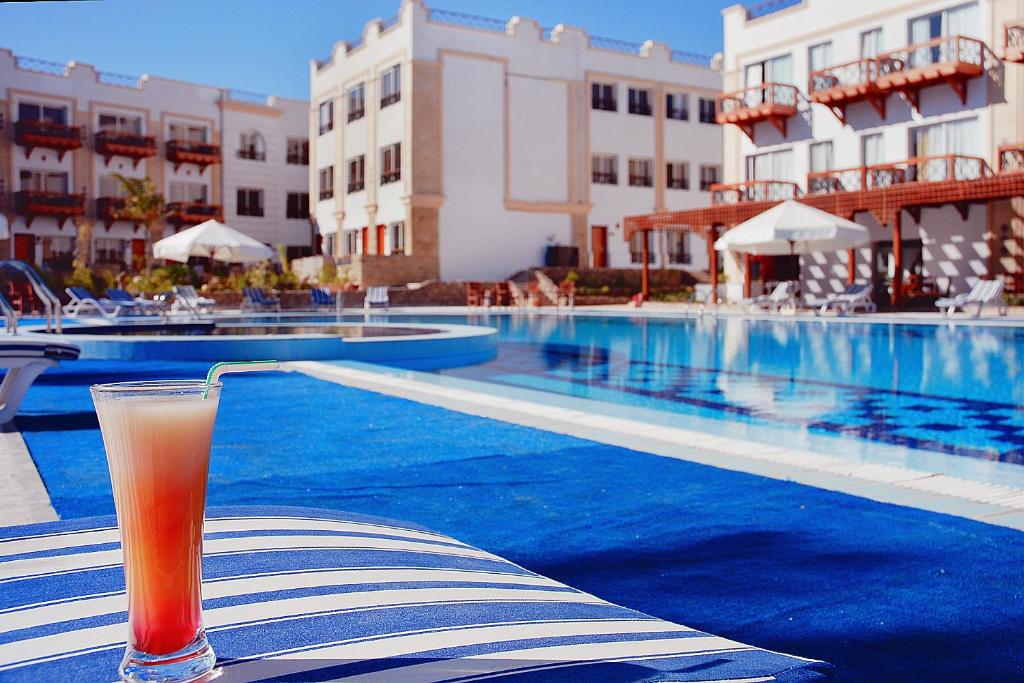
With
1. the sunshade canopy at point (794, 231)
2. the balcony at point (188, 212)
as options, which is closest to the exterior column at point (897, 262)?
the sunshade canopy at point (794, 231)

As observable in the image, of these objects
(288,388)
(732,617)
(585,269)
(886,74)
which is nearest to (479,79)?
(585,269)

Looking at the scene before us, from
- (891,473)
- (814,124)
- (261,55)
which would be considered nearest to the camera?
(891,473)

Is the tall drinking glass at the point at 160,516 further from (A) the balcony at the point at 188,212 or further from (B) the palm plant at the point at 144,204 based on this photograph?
(A) the balcony at the point at 188,212

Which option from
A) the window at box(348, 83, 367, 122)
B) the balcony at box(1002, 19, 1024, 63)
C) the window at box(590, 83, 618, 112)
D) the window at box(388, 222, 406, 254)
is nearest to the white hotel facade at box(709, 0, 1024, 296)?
the balcony at box(1002, 19, 1024, 63)

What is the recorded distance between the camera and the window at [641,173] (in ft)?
122

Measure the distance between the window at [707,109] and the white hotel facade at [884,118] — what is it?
9425 mm

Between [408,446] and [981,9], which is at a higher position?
[981,9]

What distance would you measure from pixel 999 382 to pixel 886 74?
17.3 meters

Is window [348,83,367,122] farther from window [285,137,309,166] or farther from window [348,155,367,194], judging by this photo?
window [285,137,309,166]

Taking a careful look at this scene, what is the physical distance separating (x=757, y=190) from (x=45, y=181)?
26015 millimetres

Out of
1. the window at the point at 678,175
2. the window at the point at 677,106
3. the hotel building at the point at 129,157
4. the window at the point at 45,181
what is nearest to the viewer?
the hotel building at the point at 129,157

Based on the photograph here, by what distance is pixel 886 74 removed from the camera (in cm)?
2381

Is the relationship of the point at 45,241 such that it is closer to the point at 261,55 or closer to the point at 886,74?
the point at 261,55

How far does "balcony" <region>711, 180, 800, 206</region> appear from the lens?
26.5 metres
